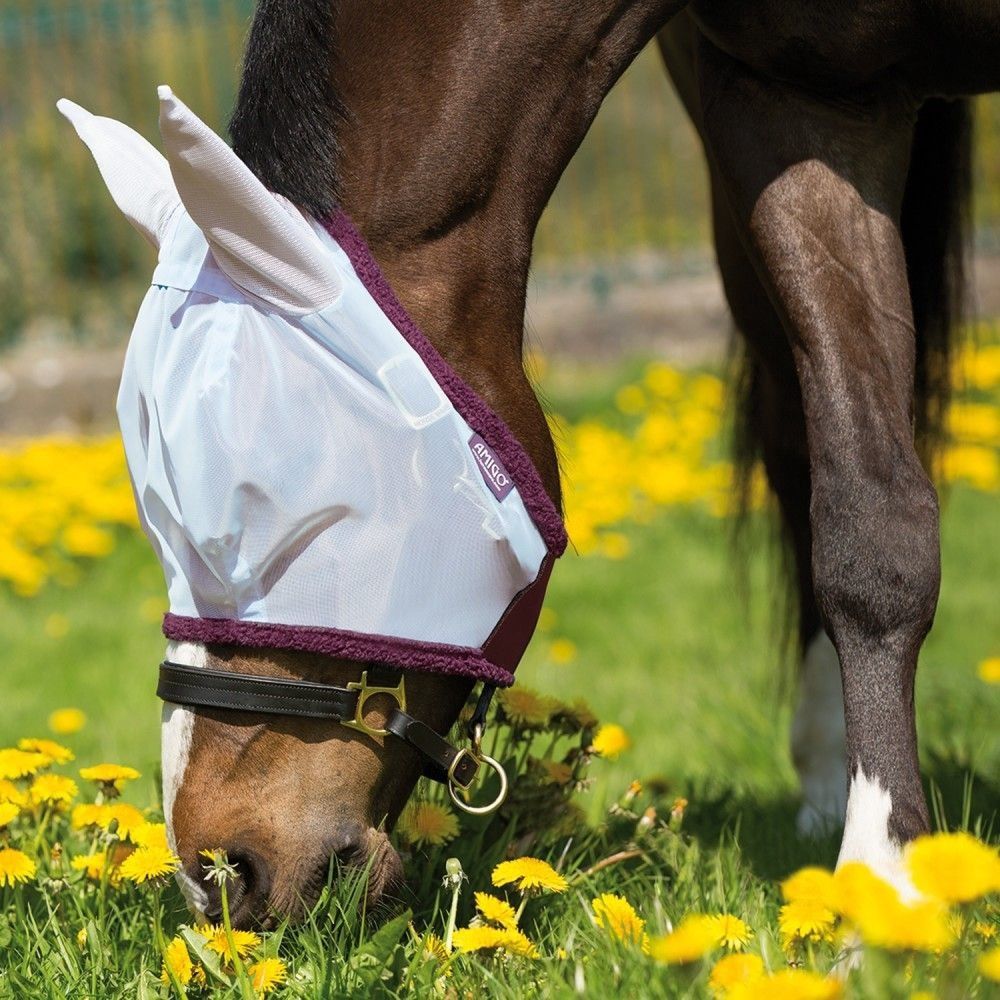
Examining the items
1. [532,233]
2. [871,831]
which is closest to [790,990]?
[871,831]

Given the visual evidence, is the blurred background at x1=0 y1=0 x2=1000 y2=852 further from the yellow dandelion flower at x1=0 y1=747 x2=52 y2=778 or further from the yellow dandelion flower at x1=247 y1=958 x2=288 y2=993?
the yellow dandelion flower at x1=0 y1=747 x2=52 y2=778

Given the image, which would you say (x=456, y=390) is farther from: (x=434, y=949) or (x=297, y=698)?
(x=434, y=949)

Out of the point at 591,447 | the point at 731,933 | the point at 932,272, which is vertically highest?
the point at 932,272

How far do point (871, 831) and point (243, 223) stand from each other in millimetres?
1081

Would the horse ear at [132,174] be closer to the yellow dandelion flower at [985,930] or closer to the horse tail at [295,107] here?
the horse tail at [295,107]

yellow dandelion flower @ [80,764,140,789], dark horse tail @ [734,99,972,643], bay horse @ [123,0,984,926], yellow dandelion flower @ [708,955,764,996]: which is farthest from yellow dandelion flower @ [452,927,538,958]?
dark horse tail @ [734,99,972,643]

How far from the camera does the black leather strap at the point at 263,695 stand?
6.03 feet

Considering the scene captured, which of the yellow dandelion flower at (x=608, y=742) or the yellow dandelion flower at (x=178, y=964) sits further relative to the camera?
the yellow dandelion flower at (x=608, y=742)

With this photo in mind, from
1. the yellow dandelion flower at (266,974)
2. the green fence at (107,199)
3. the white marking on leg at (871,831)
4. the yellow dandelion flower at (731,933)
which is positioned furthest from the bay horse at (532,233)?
the green fence at (107,199)

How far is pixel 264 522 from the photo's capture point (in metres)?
1.81

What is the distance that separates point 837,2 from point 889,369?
1.66 ft

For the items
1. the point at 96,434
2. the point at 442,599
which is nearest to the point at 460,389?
the point at 442,599

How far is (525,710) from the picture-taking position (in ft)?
7.76

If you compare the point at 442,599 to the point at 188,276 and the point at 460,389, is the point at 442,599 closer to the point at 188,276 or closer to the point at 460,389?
the point at 460,389
